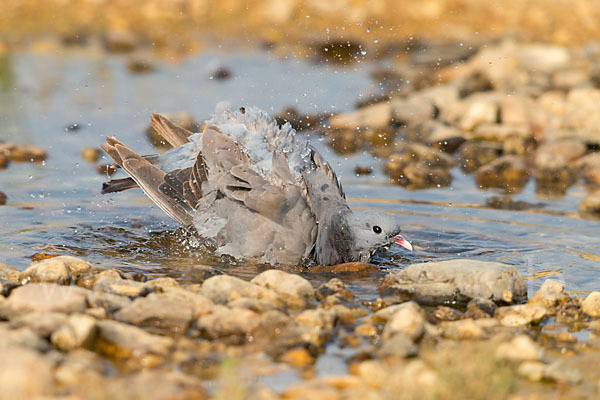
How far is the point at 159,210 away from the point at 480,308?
3577 millimetres

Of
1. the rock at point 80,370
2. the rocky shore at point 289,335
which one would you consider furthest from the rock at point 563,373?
the rock at point 80,370

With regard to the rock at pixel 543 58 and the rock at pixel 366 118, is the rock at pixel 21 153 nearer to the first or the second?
the rock at pixel 366 118

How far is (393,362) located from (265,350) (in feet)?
2.12

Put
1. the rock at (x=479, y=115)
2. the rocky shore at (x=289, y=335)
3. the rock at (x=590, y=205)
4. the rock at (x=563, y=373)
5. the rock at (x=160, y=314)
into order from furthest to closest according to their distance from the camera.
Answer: the rock at (x=479, y=115) < the rock at (x=590, y=205) < the rock at (x=160, y=314) < the rock at (x=563, y=373) < the rocky shore at (x=289, y=335)

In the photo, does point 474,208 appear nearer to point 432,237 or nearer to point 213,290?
point 432,237

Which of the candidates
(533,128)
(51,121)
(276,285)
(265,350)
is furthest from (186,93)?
(265,350)

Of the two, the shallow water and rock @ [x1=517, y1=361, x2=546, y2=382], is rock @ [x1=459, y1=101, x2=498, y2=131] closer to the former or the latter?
the shallow water

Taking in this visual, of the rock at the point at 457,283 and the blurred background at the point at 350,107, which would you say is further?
the blurred background at the point at 350,107

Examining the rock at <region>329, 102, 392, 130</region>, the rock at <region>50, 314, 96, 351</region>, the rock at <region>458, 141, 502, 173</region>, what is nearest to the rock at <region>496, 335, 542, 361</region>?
the rock at <region>50, 314, 96, 351</region>

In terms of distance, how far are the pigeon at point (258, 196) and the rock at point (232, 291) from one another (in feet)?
3.51

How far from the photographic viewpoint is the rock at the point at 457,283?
5340 mm

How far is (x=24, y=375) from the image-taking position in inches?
135

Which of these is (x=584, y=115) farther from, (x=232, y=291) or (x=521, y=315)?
(x=232, y=291)

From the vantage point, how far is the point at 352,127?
1059 centimetres
